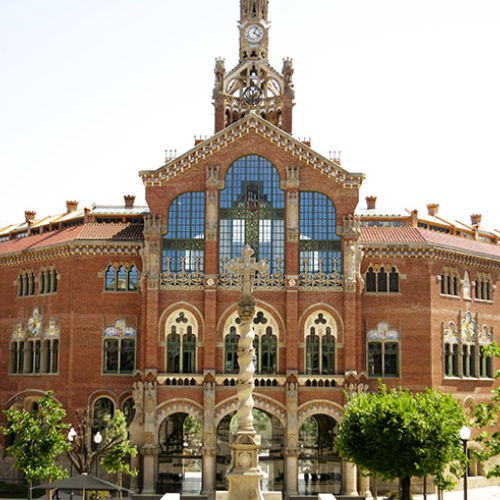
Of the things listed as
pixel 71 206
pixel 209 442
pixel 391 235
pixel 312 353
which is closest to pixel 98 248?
pixel 71 206

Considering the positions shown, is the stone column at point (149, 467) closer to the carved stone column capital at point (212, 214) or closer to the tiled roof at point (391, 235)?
the carved stone column capital at point (212, 214)

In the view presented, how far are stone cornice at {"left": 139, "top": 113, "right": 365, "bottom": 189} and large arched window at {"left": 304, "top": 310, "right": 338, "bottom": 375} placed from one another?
9.23 metres

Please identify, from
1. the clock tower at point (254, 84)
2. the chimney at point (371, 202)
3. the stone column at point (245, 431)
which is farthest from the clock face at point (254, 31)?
the stone column at point (245, 431)

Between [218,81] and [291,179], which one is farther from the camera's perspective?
[218,81]

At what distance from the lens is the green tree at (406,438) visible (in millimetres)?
43562

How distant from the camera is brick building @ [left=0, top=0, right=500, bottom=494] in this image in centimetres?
5797

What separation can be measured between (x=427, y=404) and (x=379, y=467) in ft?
13.6

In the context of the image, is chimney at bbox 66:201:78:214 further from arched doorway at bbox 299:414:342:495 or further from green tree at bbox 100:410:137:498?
arched doorway at bbox 299:414:342:495

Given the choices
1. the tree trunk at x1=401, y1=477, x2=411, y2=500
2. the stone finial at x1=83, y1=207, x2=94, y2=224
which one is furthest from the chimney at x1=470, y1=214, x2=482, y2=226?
the tree trunk at x1=401, y1=477, x2=411, y2=500

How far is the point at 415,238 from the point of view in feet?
204

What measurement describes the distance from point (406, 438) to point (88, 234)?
94.0 feet

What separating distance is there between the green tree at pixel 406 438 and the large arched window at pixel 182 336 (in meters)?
16.0

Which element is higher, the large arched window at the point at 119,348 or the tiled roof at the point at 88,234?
the tiled roof at the point at 88,234

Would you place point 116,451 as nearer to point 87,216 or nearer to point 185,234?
point 185,234
